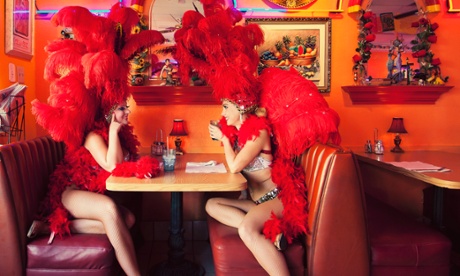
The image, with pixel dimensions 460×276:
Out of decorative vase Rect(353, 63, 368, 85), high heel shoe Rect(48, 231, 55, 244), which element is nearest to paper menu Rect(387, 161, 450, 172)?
decorative vase Rect(353, 63, 368, 85)

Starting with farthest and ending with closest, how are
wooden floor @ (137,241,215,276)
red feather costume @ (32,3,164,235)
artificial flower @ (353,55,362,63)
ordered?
1. artificial flower @ (353,55,362,63)
2. wooden floor @ (137,241,215,276)
3. red feather costume @ (32,3,164,235)

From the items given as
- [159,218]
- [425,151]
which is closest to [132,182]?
[159,218]

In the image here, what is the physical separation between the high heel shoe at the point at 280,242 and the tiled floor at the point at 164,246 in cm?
91

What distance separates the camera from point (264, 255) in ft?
6.31

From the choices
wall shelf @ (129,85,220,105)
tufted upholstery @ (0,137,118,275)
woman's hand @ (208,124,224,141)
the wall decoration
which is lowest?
tufted upholstery @ (0,137,118,275)

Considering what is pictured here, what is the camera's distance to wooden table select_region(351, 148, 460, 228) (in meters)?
2.05

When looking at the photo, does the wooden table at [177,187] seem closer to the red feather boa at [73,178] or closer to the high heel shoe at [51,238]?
the red feather boa at [73,178]

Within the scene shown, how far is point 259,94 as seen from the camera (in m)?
2.39

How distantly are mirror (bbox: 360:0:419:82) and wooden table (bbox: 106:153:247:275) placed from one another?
5.61 ft

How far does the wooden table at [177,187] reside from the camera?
1892 millimetres

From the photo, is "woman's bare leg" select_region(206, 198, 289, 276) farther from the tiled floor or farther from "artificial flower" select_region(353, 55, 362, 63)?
"artificial flower" select_region(353, 55, 362, 63)

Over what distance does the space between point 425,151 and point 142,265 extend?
256 centimetres

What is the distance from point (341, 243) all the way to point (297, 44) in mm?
1900

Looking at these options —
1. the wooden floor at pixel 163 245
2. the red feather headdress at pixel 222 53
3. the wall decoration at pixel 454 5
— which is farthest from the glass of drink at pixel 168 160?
the wall decoration at pixel 454 5
